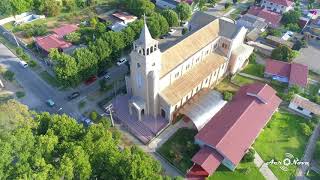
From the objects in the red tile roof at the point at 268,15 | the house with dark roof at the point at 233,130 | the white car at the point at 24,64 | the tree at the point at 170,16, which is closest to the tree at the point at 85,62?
the white car at the point at 24,64

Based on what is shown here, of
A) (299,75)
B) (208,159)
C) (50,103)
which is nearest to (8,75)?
(50,103)

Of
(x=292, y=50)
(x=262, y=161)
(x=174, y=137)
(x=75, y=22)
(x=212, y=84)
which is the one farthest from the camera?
(x=75, y=22)

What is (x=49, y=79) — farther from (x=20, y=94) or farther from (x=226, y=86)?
(x=226, y=86)

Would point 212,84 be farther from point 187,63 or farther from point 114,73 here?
point 114,73

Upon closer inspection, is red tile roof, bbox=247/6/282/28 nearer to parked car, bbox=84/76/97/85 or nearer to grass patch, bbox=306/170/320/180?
grass patch, bbox=306/170/320/180

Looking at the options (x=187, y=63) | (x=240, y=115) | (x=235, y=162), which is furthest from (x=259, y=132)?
(x=187, y=63)

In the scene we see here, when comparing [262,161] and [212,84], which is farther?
[212,84]
